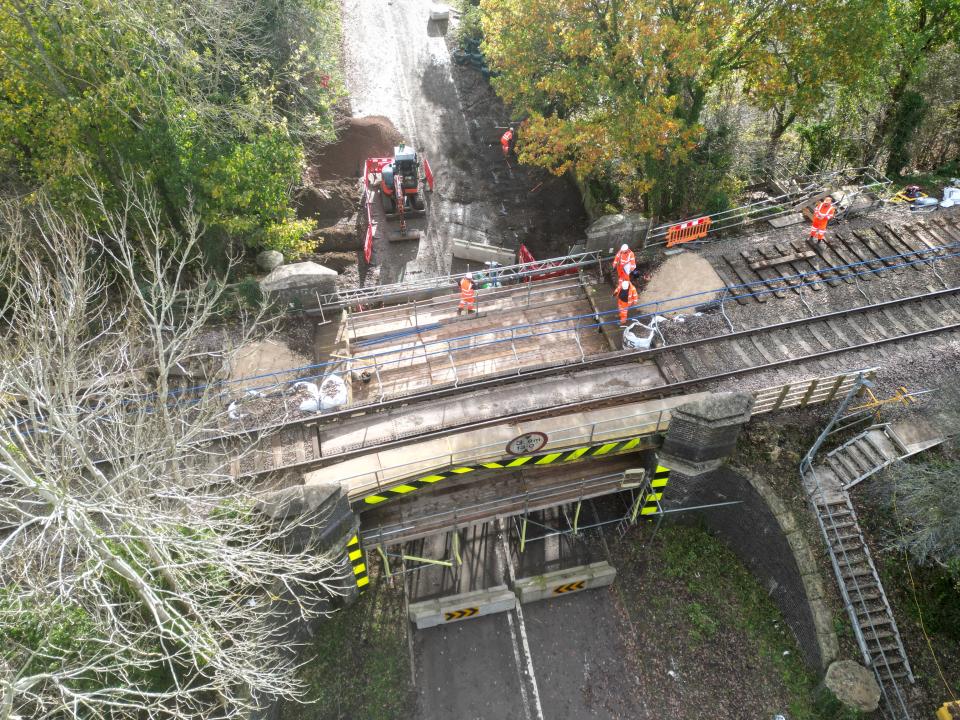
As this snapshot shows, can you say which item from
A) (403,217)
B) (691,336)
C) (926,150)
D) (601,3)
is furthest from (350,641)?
(926,150)

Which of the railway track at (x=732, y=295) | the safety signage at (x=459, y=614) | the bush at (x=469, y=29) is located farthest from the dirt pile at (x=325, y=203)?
the safety signage at (x=459, y=614)

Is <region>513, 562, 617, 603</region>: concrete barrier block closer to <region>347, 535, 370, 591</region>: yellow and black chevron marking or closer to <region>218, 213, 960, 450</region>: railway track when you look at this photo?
<region>347, 535, 370, 591</region>: yellow and black chevron marking

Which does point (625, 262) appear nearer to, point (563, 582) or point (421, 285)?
point (421, 285)

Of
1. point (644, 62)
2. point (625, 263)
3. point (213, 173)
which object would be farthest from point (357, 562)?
point (644, 62)

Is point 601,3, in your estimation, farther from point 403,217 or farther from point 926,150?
point 926,150

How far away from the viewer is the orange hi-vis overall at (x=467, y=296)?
16.1 metres

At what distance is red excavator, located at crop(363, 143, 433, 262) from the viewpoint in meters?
22.1

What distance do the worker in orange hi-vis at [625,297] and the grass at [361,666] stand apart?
8641 mm

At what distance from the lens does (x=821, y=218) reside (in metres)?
17.0

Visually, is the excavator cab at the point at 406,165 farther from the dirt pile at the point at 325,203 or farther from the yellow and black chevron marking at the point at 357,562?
the yellow and black chevron marking at the point at 357,562

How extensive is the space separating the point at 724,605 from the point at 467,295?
9.51 metres

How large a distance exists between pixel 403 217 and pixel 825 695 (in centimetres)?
1835

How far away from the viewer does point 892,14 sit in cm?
1714

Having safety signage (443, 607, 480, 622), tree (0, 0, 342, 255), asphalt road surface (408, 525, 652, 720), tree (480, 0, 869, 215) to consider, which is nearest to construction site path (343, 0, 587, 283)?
tree (480, 0, 869, 215)
